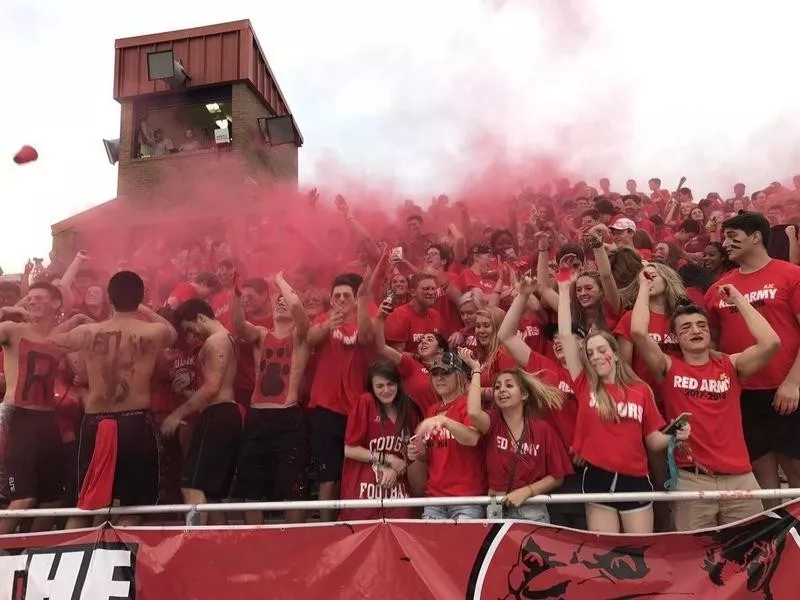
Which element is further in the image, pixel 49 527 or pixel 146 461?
pixel 49 527

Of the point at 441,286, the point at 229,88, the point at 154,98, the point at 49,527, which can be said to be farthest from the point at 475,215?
the point at 154,98

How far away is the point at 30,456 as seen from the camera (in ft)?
14.8

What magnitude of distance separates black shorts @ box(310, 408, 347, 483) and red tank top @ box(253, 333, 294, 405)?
0.91ft

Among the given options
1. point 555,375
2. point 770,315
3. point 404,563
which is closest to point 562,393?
point 555,375

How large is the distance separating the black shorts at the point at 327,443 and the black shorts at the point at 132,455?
101 centimetres

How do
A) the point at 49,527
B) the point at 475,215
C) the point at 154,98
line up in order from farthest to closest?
the point at 154,98 → the point at 475,215 → the point at 49,527

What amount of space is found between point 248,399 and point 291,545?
1863mm

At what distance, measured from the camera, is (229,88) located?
15.6 m

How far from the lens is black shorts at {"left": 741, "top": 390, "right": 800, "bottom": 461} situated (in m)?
3.68

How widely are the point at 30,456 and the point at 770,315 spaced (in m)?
4.84

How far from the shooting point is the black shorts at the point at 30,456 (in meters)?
4.45

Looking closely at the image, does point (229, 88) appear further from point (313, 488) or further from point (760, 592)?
point (760, 592)

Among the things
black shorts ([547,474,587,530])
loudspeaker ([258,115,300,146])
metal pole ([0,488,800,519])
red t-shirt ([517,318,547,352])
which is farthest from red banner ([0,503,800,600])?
loudspeaker ([258,115,300,146])

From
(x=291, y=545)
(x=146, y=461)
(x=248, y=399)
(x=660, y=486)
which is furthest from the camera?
(x=248, y=399)
